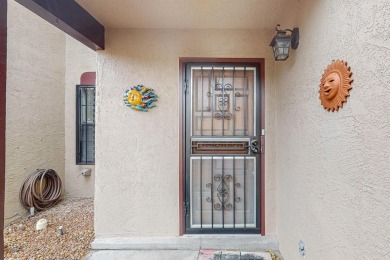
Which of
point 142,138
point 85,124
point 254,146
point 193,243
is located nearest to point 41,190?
point 85,124

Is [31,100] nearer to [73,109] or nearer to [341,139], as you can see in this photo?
[73,109]

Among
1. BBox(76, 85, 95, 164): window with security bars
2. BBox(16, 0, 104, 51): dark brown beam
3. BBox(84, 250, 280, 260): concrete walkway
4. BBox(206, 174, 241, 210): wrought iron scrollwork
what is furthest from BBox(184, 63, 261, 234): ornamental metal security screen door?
BBox(76, 85, 95, 164): window with security bars

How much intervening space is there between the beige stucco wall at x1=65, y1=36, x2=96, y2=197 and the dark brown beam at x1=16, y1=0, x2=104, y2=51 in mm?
1979

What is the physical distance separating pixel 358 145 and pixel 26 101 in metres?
4.30

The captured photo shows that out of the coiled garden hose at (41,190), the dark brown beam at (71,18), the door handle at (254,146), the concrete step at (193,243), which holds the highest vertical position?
the dark brown beam at (71,18)

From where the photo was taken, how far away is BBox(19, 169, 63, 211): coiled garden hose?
3444 millimetres

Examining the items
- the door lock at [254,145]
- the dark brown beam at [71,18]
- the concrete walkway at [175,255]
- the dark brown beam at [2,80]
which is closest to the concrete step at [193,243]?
the concrete walkway at [175,255]

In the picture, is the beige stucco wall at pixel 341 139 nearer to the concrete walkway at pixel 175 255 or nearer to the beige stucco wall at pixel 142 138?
the concrete walkway at pixel 175 255

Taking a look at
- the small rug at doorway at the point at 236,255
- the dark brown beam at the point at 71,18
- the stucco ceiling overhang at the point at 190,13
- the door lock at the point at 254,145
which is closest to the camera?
the dark brown beam at the point at 71,18

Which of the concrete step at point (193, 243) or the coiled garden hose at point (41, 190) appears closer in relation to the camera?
the concrete step at point (193, 243)

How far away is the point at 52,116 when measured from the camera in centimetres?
396

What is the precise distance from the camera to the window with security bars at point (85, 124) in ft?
13.8

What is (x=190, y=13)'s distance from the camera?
7.29 ft

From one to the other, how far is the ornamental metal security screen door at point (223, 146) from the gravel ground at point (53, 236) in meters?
1.41
